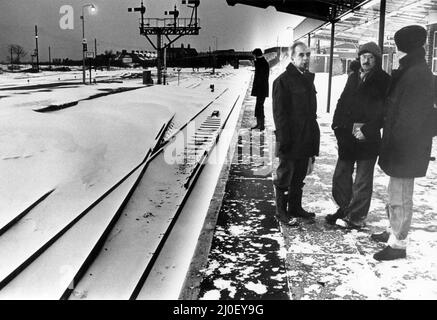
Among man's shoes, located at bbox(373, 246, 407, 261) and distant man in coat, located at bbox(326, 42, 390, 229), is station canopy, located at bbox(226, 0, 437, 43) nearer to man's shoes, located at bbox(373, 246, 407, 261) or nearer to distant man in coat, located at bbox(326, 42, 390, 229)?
distant man in coat, located at bbox(326, 42, 390, 229)

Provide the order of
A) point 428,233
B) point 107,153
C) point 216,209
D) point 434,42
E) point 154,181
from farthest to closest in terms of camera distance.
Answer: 1. point 434,42
2. point 107,153
3. point 154,181
4. point 216,209
5. point 428,233

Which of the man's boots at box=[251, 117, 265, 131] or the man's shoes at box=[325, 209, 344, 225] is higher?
the man's boots at box=[251, 117, 265, 131]

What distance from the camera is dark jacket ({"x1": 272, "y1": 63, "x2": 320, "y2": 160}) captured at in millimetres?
4805

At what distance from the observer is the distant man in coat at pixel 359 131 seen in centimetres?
442

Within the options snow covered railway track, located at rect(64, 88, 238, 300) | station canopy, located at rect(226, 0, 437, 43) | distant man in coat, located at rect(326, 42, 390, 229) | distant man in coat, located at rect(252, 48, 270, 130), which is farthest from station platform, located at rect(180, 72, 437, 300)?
station canopy, located at rect(226, 0, 437, 43)

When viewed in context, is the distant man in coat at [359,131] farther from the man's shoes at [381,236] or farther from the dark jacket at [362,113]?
the man's shoes at [381,236]

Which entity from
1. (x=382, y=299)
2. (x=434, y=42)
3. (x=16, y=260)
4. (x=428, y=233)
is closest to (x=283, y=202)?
(x=428, y=233)

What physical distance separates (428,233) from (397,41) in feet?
6.91

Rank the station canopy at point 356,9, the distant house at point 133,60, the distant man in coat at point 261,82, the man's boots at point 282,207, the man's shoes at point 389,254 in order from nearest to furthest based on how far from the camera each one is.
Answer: the man's shoes at point 389,254
the man's boots at point 282,207
the distant man in coat at point 261,82
the station canopy at point 356,9
the distant house at point 133,60

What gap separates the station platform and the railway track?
58 cm

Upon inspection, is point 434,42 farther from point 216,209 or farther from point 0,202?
point 0,202

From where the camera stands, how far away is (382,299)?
11.0 ft

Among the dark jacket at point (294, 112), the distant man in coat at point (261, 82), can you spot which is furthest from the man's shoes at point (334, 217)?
the distant man in coat at point (261, 82)

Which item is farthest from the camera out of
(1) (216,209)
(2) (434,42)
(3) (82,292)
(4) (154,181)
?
(2) (434,42)
